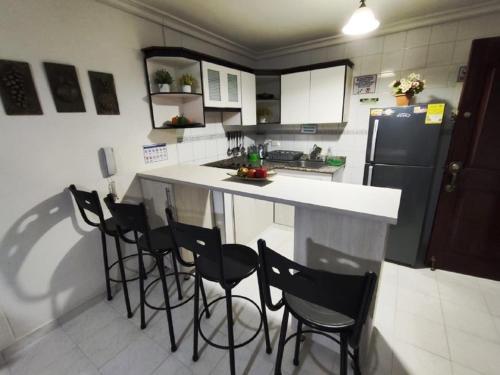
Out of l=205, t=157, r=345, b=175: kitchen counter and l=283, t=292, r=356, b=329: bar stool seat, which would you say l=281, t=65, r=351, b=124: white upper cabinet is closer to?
l=205, t=157, r=345, b=175: kitchen counter

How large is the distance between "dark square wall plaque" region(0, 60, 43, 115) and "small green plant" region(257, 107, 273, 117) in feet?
7.90

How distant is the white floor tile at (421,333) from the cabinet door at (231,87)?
2504mm

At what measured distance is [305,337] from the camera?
5.13ft

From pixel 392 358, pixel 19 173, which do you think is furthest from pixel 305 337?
pixel 19 173

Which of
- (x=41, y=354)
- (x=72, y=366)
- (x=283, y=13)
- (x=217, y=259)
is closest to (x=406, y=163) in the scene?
(x=283, y=13)

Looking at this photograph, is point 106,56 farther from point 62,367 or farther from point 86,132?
point 62,367

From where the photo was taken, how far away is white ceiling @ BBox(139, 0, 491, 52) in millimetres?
1938

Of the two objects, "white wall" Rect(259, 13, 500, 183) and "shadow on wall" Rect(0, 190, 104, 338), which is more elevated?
"white wall" Rect(259, 13, 500, 183)

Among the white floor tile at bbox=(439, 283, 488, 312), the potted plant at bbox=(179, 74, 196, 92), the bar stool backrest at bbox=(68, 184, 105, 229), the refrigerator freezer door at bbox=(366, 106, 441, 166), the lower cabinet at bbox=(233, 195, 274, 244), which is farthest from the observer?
the lower cabinet at bbox=(233, 195, 274, 244)

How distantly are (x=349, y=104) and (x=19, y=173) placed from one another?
10.4ft

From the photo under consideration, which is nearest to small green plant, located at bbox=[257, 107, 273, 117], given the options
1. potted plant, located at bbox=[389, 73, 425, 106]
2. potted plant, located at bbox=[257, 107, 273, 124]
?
potted plant, located at bbox=[257, 107, 273, 124]

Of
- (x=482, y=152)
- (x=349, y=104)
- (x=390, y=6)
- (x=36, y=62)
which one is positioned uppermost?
(x=390, y=6)

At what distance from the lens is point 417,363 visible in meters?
1.40

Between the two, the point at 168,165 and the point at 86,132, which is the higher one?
the point at 86,132
